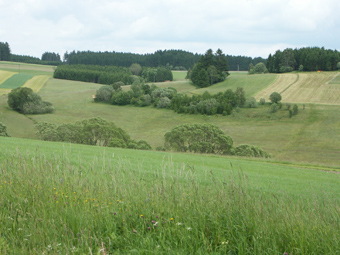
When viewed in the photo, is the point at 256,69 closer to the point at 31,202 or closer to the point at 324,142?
the point at 324,142

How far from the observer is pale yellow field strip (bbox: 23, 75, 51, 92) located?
4129 inches

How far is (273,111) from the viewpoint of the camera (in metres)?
73.9

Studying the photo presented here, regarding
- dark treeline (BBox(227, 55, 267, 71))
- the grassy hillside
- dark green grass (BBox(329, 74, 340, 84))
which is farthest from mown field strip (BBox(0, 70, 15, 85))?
dark treeline (BBox(227, 55, 267, 71))

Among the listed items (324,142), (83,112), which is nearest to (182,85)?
(83,112)

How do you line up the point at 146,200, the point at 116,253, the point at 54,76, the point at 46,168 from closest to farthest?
the point at 116,253
the point at 146,200
the point at 46,168
the point at 54,76

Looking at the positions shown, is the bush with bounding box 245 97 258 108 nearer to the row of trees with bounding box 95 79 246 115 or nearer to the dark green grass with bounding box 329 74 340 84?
the row of trees with bounding box 95 79 246 115

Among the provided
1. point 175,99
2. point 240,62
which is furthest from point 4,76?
point 240,62

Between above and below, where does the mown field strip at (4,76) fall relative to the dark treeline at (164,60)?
below

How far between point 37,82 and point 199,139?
88.2 m

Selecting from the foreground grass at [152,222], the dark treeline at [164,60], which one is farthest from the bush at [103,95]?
the foreground grass at [152,222]

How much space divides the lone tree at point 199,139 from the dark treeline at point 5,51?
152949 mm

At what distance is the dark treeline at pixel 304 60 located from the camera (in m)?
109

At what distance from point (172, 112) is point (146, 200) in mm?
77278

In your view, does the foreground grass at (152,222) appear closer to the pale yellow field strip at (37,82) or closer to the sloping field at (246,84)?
the sloping field at (246,84)
